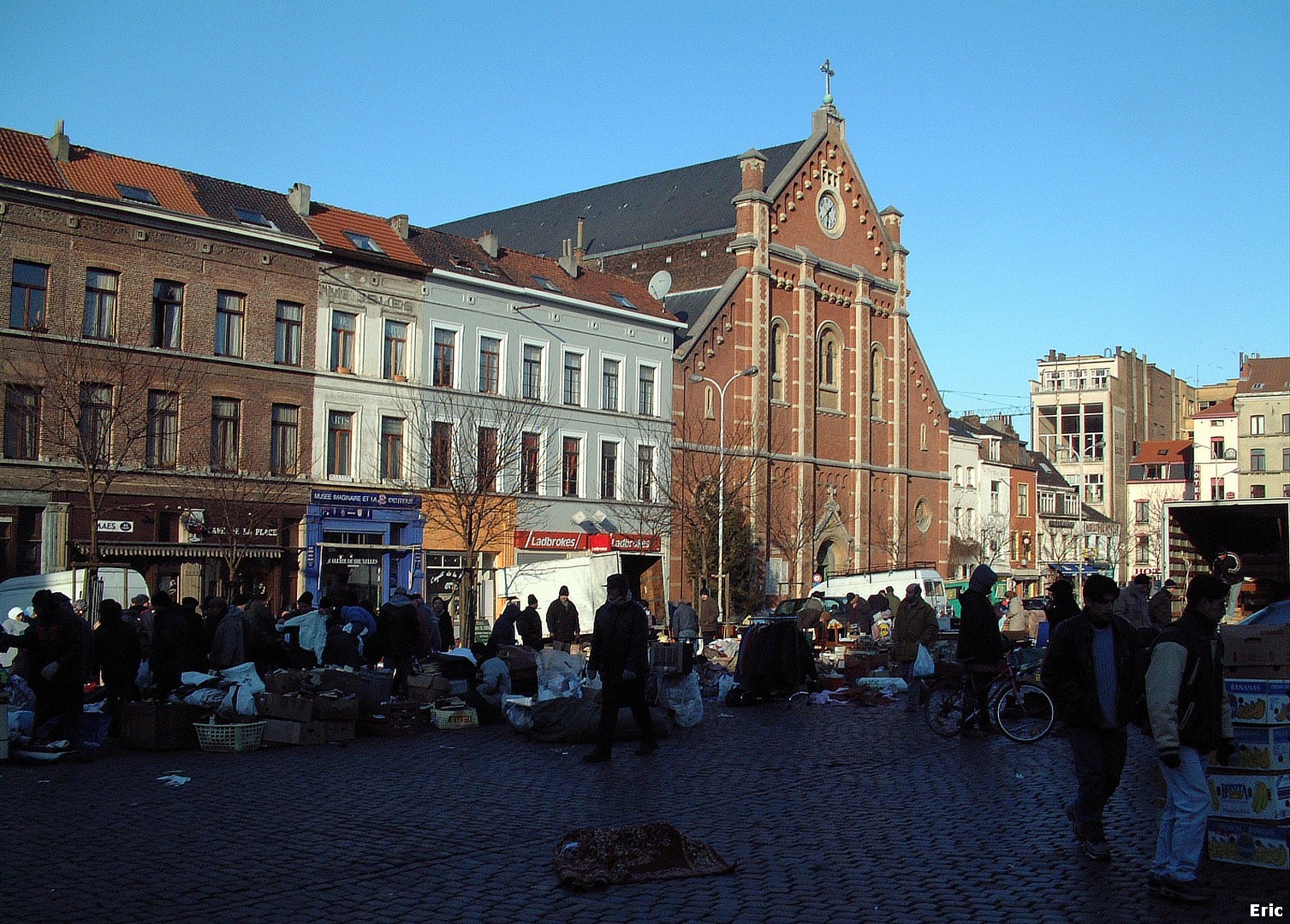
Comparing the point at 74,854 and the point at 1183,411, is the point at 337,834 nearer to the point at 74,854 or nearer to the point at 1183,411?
the point at 74,854

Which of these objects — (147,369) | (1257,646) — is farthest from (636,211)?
(1257,646)

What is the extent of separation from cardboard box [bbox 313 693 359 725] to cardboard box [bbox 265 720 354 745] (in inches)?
3.9

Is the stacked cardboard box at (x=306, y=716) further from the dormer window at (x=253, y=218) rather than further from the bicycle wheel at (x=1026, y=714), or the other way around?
the dormer window at (x=253, y=218)

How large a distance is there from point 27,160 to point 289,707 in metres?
22.8

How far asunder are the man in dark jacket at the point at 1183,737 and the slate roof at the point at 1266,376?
8933 cm

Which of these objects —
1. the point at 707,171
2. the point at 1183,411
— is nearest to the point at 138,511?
the point at 707,171

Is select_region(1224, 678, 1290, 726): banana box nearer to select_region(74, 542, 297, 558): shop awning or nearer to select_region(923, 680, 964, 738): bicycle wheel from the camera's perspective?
select_region(923, 680, 964, 738): bicycle wheel

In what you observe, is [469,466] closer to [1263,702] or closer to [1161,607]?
[1161,607]

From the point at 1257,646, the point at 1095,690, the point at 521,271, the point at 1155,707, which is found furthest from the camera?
the point at 521,271

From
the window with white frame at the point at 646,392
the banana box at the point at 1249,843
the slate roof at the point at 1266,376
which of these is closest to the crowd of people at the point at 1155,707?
the banana box at the point at 1249,843

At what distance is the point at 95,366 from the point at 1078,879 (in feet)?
96.4

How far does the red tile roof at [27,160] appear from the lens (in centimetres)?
3158

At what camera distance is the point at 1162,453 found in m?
105

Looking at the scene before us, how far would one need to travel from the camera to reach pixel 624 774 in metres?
13.1
